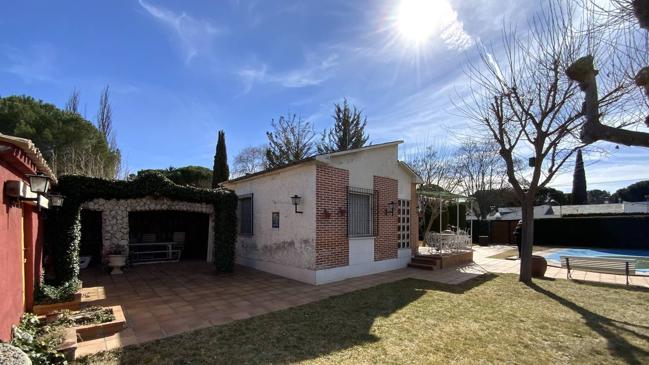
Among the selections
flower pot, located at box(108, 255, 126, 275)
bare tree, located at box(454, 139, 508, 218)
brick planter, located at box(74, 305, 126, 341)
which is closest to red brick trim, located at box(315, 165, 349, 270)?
brick planter, located at box(74, 305, 126, 341)

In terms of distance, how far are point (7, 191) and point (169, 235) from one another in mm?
10765

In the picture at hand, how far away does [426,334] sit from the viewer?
4945 mm

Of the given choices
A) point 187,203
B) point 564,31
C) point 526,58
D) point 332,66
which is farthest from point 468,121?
point 187,203

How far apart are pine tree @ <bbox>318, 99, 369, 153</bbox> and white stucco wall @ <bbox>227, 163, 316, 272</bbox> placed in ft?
47.1

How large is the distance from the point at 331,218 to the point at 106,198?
234 inches

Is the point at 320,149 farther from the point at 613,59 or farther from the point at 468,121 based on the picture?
the point at 613,59

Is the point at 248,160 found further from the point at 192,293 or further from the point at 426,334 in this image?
the point at 426,334

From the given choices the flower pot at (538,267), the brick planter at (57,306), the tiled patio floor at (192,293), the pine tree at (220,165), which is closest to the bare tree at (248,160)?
the pine tree at (220,165)

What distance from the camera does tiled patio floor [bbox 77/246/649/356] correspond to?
525cm

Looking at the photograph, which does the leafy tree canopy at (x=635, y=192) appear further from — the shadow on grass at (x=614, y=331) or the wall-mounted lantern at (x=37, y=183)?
the wall-mounted lantern at (x=37, y=183)

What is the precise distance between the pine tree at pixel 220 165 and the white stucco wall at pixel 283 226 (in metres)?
12.2

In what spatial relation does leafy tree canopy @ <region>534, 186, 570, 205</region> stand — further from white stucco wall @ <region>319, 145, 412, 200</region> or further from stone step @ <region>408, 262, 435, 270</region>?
white stucco wall @ <region>319, 145, 412, 200</region>

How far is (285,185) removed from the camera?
9602 mm

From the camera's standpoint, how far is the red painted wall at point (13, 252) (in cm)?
369
